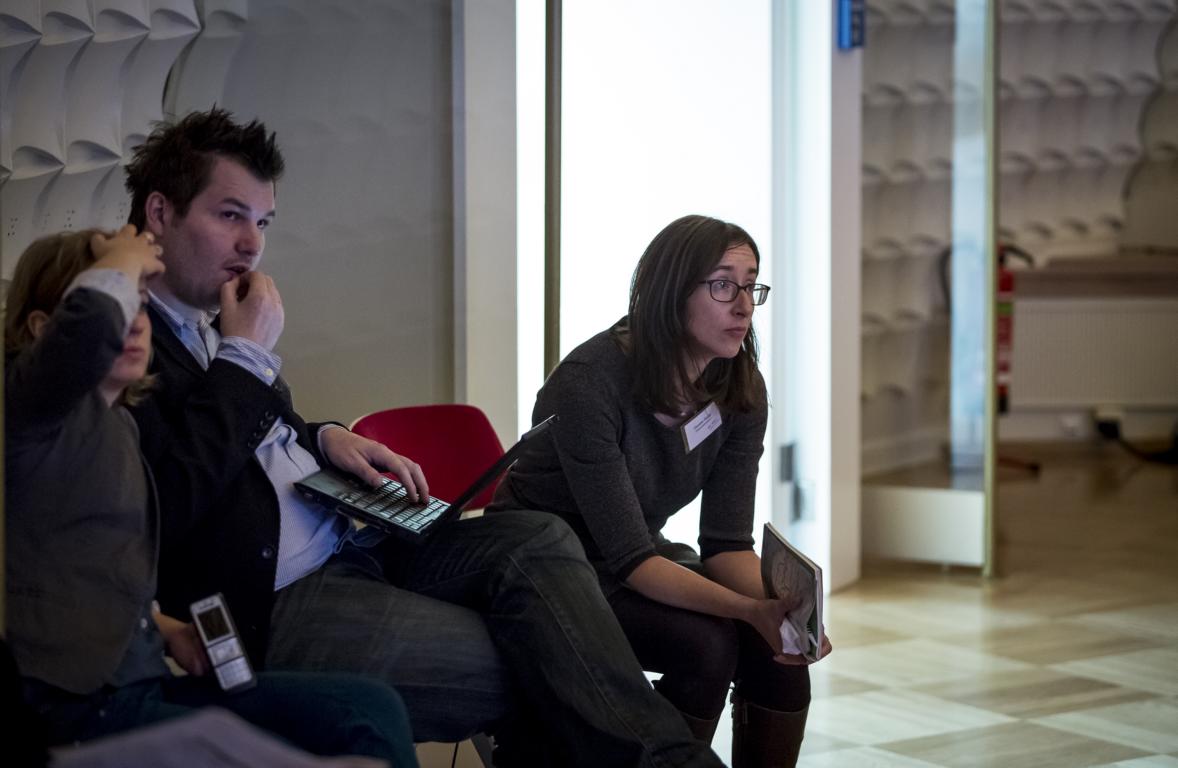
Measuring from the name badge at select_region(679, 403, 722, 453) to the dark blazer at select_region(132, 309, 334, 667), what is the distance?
783mm

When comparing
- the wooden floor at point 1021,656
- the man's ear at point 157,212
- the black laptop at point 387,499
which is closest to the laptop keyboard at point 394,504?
the black laptop at point 387,499

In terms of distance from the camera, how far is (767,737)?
229 centimetres

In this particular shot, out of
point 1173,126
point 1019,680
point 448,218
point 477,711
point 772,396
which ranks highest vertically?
point 1173,126

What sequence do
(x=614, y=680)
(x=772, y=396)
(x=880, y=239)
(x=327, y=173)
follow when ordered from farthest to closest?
(x=880, y=239) < (x=772, y=396) < (x=327, y=173) < (x=614, y=680)

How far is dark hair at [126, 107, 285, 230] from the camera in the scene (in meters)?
2.00

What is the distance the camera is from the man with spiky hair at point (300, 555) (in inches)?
72.5

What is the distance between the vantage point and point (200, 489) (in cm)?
178

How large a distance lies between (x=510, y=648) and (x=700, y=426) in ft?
2.05

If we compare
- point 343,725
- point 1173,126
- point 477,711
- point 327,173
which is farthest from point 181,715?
point 1173,126

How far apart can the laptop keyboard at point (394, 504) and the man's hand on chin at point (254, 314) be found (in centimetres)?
27

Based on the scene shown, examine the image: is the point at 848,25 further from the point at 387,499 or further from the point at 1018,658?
the point at 387,499

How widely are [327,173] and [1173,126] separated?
21.6 feet

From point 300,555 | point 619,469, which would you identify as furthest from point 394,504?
point 619,469

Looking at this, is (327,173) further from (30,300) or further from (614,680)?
(614,680)
